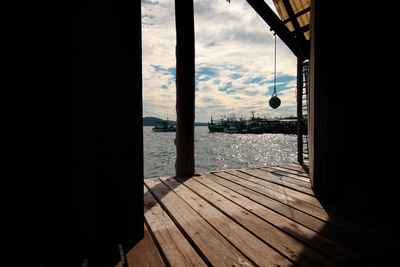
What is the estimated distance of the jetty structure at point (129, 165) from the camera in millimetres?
1060

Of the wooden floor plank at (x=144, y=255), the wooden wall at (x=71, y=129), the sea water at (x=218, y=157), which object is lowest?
the sea water at (x=218, y=157)

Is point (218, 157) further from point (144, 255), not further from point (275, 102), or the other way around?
point (144, 255)

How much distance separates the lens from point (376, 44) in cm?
218

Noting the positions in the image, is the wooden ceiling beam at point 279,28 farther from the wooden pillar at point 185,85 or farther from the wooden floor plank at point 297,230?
the wooden floor plank at point 297,230

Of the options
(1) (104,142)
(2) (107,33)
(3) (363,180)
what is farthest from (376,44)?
(1) (104,142)

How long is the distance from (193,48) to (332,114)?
2285mm

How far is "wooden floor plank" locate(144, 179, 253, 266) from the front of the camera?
1.25m

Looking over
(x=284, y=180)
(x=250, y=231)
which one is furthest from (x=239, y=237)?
(x=284, y=180)

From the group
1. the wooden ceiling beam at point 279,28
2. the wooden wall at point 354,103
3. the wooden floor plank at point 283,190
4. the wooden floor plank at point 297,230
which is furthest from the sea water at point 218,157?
the wooden wall at point 354,103

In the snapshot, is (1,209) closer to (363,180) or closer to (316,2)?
(363,180)

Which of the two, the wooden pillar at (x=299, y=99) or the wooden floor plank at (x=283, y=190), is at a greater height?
the wooden pillar at (x=299, y=99)

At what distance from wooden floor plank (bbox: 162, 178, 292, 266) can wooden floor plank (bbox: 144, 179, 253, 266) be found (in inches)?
Result: 2.0

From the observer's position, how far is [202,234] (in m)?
1.55

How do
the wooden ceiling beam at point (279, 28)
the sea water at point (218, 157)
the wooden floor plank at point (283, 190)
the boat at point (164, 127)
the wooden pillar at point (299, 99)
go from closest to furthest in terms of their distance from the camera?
the wooden floor plank at point (283, 190), the wooden ceiling beam at point (279, 28), the wooden pillar at point (299, 99), the sea water at point (218, 157), the boat at point (164, 127)
